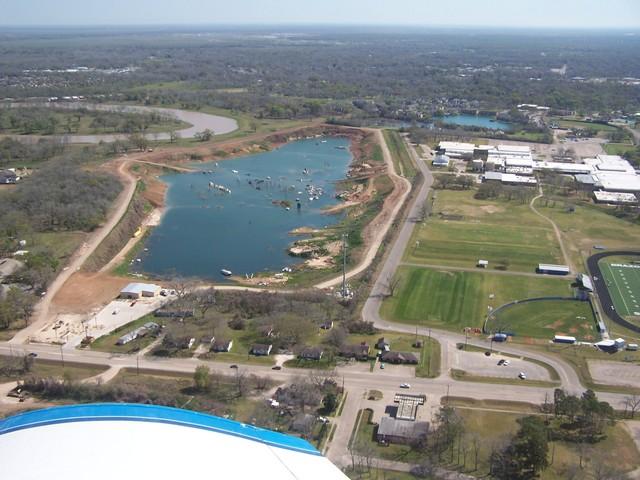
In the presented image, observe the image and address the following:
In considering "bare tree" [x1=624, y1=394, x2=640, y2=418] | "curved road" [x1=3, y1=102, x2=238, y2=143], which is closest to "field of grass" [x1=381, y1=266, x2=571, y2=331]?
"bare tree" [x1=624, y1=394, x2=640, y2=418]

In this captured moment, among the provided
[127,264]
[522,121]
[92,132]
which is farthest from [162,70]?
[127,264]

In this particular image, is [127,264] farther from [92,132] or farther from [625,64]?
[625,64]

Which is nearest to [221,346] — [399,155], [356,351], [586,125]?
[356,351]

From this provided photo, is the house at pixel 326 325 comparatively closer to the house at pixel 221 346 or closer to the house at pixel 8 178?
the house at pixel 221 346

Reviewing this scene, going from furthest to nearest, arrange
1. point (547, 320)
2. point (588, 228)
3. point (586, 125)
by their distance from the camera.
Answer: point (586, 125) < point (588, 228) < point (547, 320)

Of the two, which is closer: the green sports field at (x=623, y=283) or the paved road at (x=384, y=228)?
the green sports field at (x=623, y=283)

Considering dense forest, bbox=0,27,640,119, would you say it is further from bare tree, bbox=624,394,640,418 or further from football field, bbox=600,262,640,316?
→ bare tree, bbox=624,394,640,418

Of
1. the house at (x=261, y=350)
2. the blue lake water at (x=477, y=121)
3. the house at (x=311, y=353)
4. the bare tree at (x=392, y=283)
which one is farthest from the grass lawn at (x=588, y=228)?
the blue lake water at (x=477, y=121)

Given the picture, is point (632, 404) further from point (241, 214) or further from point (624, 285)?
point (241, 214)
